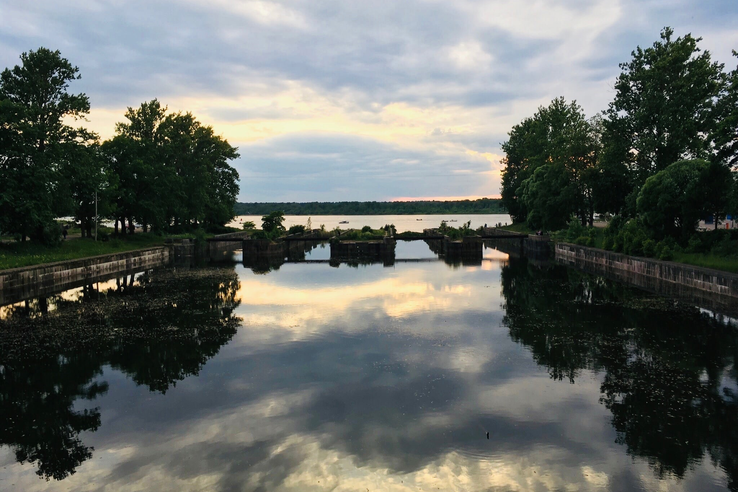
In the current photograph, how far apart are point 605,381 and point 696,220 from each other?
77.2 feet

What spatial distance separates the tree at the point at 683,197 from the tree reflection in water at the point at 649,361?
328 inches

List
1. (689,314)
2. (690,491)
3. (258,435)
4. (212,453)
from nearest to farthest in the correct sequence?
(690,491) → (212,453) → (258,435) → (689,314)

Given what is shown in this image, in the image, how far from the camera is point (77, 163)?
36.4 meters

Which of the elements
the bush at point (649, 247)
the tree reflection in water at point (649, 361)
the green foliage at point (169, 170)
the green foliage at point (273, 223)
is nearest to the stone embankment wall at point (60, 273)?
the green foliage at point (169, 170)

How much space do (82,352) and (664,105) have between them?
39.2m

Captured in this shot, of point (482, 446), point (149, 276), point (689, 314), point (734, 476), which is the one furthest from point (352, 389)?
point (149, 276)

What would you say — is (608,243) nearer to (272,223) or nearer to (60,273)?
(272,223)

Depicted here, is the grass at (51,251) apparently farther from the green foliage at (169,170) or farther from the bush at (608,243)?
the bush at (608,243)

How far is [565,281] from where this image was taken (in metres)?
30.8

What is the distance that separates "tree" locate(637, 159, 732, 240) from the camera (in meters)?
29.0

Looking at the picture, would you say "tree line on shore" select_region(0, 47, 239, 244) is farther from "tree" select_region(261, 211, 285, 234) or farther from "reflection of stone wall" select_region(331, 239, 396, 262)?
"reflection of stone wall" select_region(331, 239, 396, 262)

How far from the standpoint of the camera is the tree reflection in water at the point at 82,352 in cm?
969

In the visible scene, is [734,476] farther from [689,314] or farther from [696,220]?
[696,220]

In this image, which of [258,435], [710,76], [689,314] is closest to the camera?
[258,435]
